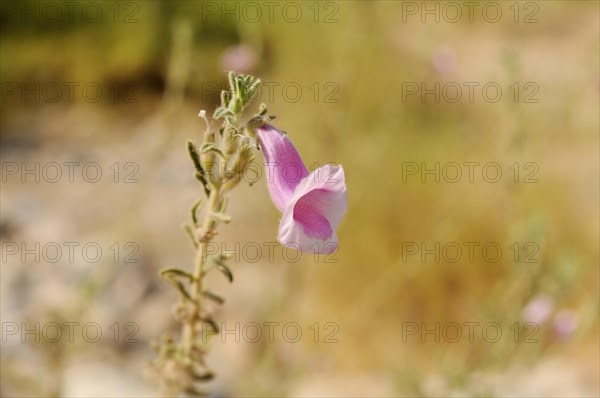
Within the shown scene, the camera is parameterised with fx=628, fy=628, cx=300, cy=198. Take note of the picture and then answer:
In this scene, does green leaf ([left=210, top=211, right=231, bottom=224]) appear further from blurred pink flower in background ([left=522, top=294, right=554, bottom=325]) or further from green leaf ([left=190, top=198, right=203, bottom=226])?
blurred pink flower in background ([left=522, top=294, right=554, bottom=325])

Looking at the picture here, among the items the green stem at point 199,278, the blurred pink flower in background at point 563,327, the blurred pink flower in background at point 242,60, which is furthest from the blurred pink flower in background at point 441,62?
the green stem at point 199,278

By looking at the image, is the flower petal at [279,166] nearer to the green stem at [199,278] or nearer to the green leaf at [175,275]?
the green stem at [199,278]

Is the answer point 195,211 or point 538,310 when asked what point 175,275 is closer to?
point 195,211

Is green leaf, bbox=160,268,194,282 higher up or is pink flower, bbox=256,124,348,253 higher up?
pink flower, bbox=256,124,348,253

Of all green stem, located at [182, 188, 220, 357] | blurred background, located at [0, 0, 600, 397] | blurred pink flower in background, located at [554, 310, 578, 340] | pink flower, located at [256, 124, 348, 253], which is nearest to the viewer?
pink flower, located at [256, 124, 348, 253]

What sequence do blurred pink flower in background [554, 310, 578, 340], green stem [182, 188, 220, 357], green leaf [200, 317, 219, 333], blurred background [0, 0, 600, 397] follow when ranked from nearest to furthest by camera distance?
1. green stem [182, 188, 220, 357]
2. green leaf [200, 317, 219, 333]
3. blurred background [0, 0, 600, 397]
4. blurred pink flower in background [554, 310, 578, 340]

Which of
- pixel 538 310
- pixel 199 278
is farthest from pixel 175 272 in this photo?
pixel 538 310

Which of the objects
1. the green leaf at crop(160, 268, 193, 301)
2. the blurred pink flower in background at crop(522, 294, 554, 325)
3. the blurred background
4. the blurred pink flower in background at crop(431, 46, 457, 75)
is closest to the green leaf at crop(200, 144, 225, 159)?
the green leaf at crop(160, 268, 193, 301)

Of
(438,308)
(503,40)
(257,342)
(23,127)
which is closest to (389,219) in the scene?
(438,308)
